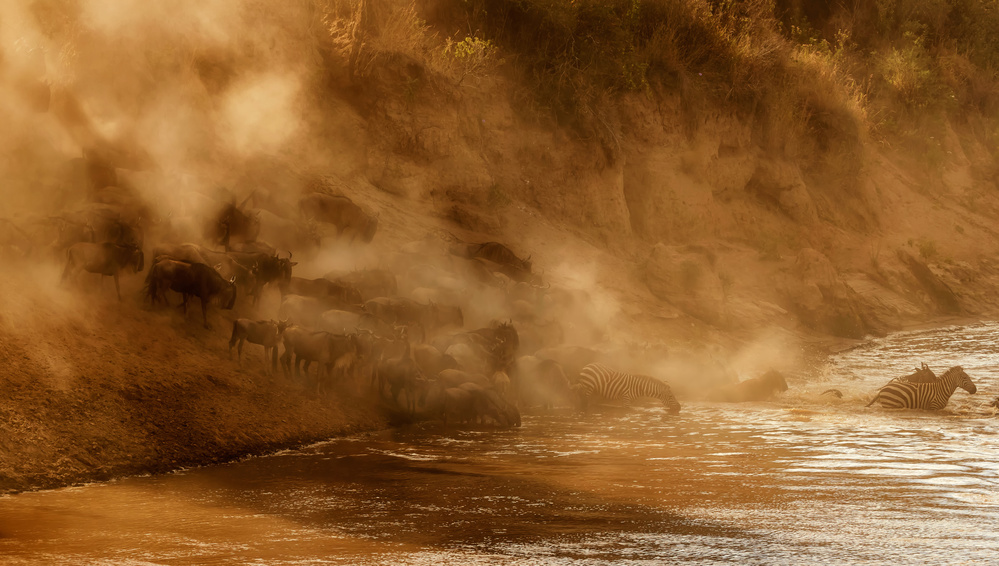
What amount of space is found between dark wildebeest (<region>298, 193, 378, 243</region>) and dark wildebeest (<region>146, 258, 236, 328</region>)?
4.38m

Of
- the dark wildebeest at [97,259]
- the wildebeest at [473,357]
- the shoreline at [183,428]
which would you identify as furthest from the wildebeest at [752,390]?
the dark wildebeest at [97,259]

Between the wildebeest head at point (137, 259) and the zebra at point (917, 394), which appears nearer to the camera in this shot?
the wildebeest head at point (137, 259)

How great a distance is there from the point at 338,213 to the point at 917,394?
863 cm

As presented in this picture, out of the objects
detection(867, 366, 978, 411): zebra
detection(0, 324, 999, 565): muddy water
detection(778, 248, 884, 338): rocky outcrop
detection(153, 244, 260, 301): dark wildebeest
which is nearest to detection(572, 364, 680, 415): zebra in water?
detection(0, 324, 999, 565): muddy water

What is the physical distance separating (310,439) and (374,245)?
6559mm

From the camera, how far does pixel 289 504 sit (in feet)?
22.4

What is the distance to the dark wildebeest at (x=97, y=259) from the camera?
10.1 metres

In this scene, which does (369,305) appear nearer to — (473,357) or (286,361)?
(473,357)

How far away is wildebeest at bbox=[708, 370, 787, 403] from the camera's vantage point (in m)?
13.8

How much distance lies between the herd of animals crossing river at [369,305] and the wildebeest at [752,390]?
20 mm

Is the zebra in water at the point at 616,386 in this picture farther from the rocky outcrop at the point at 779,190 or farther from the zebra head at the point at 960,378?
the rocky outcrop at the point at 779,190

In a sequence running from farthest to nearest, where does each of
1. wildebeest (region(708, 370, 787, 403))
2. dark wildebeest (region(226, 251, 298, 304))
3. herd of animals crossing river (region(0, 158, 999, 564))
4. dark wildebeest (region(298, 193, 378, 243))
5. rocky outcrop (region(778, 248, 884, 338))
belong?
rocky outcrop (region(778, 248, 884, 338))
dark wildebeest (region(298, 193, 378, 243))
wildebeest (region(708, 370, 787, 403))
dark wildebeest (region(226, 251, 298, 304))
herd of animals crossing river (region(0, 158, 999, 564))

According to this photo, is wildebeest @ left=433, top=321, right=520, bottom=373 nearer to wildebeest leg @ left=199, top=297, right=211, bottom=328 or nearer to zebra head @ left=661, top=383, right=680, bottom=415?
zebra head @ left=661, top=383, right=680, bottom=415

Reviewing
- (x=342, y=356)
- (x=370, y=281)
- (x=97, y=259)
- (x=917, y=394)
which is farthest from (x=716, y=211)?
(x=97, y=259)
